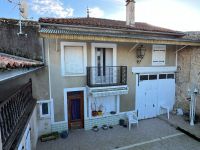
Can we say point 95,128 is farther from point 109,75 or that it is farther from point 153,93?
point 153,93

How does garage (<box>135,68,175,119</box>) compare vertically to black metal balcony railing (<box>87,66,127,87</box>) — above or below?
below

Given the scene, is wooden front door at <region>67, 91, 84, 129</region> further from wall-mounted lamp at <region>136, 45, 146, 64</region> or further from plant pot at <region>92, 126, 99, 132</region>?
wall-mounted lamp at <region>136, 45, 146, 64</region>

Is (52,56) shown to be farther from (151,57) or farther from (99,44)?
(151,57)

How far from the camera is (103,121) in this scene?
12188 mm

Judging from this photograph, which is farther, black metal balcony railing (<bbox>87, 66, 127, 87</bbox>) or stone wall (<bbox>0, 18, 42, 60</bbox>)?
black metal balcony railing (<bbox>87, 66, 127, 87</bbox>)

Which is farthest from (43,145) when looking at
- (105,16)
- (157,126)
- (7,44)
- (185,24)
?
(185,24)

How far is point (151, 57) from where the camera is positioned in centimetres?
1331

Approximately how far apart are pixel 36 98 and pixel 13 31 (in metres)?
4.65

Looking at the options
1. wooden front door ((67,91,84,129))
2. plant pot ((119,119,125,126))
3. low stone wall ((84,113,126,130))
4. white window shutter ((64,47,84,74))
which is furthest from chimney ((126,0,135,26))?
plant pot ((119,119,125,126))

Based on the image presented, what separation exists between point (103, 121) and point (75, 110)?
246cm

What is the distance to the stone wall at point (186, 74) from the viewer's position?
42.9 ft

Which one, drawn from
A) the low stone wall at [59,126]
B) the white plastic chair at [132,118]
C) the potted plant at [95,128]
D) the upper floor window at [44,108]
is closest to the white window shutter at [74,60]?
the upper floor window at [44,108]

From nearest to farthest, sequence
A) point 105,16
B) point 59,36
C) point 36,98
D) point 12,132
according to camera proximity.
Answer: point 12,132, point 59,36, point 36,98, point 105,16

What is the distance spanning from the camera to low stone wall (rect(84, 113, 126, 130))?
11.8 m
